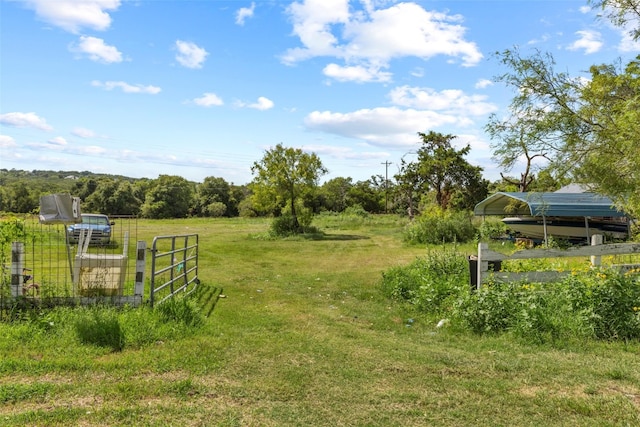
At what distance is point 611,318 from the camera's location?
5527 mm

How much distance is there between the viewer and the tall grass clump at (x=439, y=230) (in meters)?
21.1

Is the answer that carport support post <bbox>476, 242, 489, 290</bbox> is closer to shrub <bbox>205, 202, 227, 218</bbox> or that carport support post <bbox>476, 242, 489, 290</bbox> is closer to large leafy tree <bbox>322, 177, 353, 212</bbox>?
large leafy tree <bbox>322, 177, 353, 212</bbox>

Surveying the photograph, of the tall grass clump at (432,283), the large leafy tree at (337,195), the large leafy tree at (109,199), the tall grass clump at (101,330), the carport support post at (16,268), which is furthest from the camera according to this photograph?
the large leafy tree at (337,195)

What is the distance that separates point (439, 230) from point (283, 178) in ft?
33.1

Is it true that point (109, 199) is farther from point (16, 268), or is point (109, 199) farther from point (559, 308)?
point (559, 308)

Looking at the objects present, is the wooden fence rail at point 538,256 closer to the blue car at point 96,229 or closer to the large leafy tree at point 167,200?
the blue car at point 96,229

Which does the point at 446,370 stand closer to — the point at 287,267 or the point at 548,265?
the point at 548,265

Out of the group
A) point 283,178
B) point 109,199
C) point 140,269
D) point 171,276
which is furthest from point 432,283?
point 109,199

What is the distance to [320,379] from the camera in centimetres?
403

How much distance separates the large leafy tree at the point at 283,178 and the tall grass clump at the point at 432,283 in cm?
1650

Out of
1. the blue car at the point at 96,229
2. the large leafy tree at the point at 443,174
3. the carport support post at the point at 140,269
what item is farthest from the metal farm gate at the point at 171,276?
the large leafy tree at the point at 443,174

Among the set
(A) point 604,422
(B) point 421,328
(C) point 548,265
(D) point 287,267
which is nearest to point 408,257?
(D) point 287,267

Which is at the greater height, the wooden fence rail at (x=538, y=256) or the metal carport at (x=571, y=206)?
the metal carport at (x=571, y=206)

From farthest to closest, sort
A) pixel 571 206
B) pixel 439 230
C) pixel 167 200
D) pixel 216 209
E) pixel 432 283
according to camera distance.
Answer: pixel 167 200 → pixel 216 209 → pixel 439 230 → pixel 571 206 → pixel 432 283
